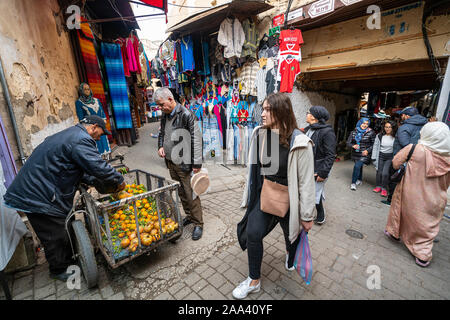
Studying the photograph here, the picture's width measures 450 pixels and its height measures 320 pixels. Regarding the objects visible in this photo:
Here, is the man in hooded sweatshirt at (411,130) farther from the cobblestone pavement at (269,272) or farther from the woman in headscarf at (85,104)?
the woman in headscarf at (85,104)

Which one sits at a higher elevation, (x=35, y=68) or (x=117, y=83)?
(x=117, y=83)

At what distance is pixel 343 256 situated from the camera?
2.71 m

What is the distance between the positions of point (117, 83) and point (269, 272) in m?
7.22

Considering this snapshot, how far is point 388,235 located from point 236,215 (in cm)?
242

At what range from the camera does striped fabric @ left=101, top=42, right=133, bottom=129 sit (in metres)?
6.46

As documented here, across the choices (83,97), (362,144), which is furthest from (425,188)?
(83,97)

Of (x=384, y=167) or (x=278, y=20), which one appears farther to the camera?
(x=278, y=20)

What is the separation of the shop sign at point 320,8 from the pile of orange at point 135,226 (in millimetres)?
5387

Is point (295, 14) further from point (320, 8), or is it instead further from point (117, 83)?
point (117, 83)

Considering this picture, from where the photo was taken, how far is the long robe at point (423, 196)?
2.45 m

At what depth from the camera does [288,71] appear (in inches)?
203

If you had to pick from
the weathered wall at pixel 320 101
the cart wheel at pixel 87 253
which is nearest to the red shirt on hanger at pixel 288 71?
the weathered wall at pixel 320 101
